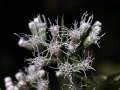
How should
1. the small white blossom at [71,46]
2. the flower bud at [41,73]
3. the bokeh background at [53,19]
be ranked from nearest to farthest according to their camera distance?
1. the small white blossom at [71,46]
2. the flower bud at [41,73]
3. the bokeh background at [53,19]

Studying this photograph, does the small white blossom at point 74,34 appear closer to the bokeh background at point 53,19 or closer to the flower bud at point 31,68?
the flower bud at point 31,68

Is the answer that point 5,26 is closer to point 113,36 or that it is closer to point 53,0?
point 53,0

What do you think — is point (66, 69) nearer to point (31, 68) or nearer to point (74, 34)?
point (74, 34)

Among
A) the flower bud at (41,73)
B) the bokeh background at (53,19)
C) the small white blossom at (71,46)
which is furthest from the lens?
the bokeh background at (53,19)

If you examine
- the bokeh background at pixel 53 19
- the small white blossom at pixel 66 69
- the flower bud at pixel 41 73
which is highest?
the bokeh background at pixel 53 19

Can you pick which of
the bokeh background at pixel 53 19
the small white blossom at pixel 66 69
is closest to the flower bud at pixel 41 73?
the small white blossom at pixel 66 69

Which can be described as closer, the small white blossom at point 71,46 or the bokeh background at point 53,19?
the small white blossom at point 71,46

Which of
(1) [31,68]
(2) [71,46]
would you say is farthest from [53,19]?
(2) [71,46]

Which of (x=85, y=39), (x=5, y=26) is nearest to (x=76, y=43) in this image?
(x=85, y=39)
